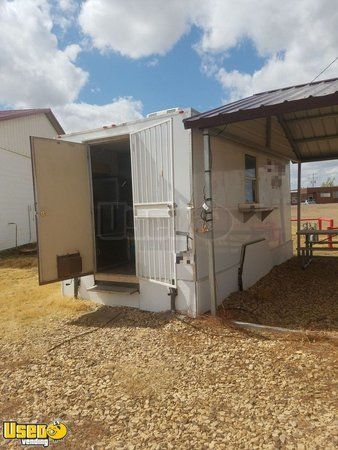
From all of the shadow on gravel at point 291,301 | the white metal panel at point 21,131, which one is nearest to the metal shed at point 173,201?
the shadow on gravel at point 291,301

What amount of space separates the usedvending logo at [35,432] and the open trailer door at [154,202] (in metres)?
2.54

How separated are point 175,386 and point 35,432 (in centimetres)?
126

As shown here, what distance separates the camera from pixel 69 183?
562 centimetres

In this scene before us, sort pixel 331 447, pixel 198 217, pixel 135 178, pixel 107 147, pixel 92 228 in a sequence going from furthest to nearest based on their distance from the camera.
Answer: pixel 107 147 → pixel 92 228 → pixel 135 178 → pixel 198 217 → pixel 331 447

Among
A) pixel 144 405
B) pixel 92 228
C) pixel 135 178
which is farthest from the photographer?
pixel 92 228

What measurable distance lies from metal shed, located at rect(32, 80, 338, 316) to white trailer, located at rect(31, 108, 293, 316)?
0.05ft

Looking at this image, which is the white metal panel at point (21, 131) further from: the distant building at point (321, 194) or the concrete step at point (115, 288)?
the distant building at point (321, 194)

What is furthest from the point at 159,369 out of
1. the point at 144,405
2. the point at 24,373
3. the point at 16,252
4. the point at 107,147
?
the point at 16,252

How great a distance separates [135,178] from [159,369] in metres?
2.87

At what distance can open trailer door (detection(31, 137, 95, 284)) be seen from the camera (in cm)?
520

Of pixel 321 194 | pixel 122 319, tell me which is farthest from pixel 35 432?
pixel 321 194

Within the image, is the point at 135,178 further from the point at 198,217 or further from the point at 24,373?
the point at 24,373

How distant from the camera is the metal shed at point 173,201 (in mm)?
4934

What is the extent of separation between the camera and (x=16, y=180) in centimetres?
1588
